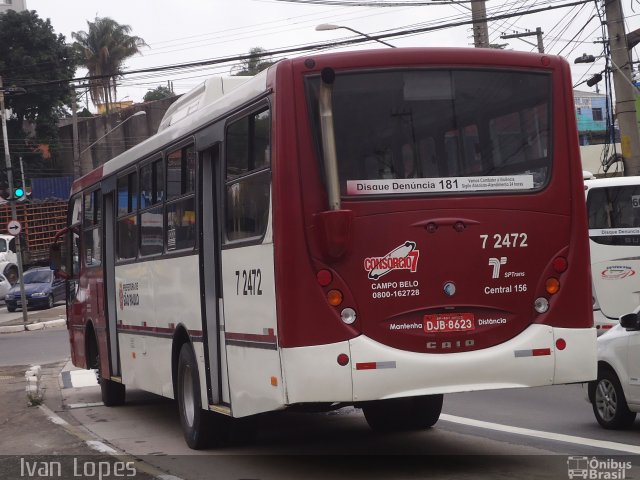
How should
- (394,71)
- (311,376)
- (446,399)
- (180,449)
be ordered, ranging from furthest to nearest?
(446,399) < (180,449) < (394,71) < (311,376)

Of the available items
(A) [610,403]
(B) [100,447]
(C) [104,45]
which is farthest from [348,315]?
(C) [104,45]

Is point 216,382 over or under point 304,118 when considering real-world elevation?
under

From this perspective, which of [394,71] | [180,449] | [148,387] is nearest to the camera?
[394,71]

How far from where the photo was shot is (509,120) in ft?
28.3

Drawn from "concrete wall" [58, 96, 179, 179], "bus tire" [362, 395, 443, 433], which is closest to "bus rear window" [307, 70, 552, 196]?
"bus tire" [362, 395, 443, 433]

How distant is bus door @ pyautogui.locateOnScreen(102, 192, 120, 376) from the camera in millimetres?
14031

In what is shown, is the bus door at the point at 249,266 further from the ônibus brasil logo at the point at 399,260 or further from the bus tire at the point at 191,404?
the bus tire at the point at 191,404

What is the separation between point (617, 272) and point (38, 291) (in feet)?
92.7

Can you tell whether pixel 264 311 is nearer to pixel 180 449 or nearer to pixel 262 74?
pixel 262 74

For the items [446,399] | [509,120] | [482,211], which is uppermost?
[509,120]

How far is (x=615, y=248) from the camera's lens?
1809 cm

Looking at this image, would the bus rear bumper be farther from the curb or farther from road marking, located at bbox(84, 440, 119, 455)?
the curb

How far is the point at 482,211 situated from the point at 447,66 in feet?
3.93

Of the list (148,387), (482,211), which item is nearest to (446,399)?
(148,387)
